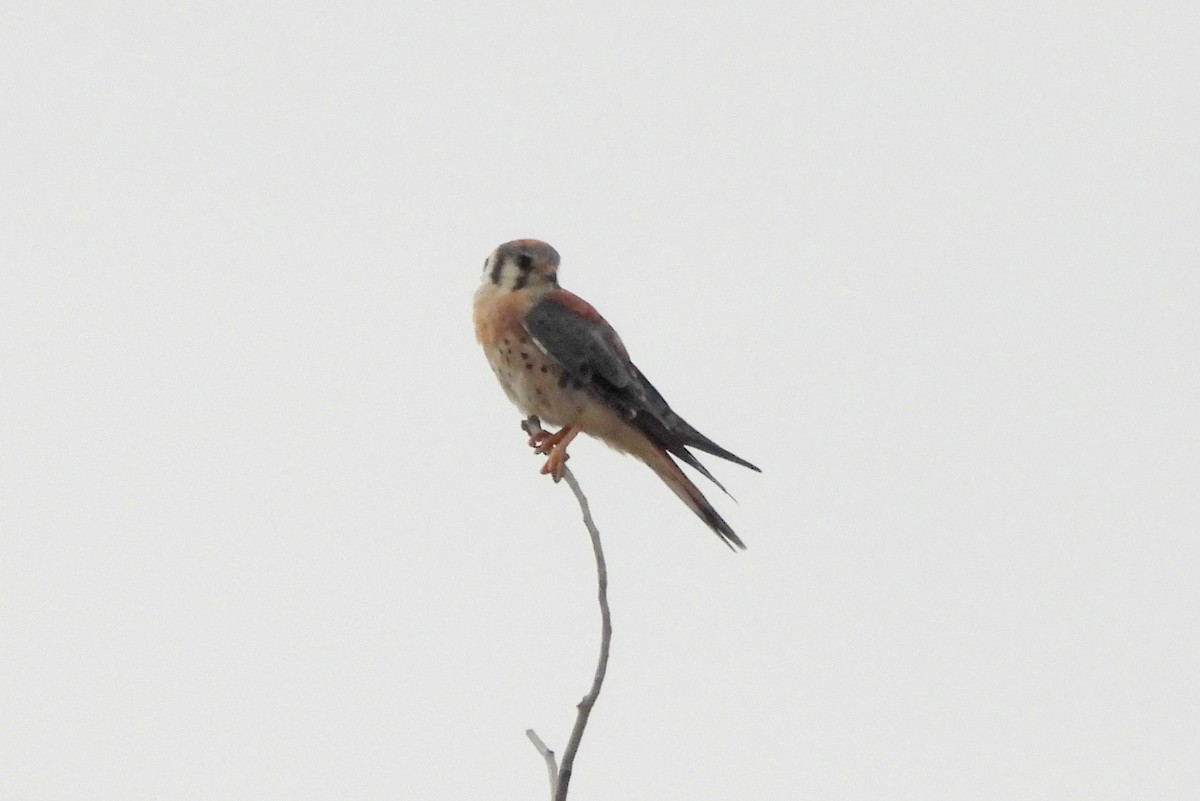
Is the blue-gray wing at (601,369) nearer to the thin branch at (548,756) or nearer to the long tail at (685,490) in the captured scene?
the long tail at (685,490)

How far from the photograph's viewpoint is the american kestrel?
621cm

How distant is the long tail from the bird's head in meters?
0.80

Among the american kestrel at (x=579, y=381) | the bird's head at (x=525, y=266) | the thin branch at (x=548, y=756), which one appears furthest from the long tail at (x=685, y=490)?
the thin branch at (x=548, y=756)

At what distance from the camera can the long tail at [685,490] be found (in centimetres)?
601

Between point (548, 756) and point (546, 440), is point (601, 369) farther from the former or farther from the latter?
point (548, 756)

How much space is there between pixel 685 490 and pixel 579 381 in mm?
574

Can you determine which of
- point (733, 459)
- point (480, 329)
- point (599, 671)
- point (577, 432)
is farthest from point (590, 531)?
point (480, 329)

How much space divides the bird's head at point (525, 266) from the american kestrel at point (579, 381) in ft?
0.23

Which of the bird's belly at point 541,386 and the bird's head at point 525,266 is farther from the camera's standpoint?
the bird's head at point 525,266

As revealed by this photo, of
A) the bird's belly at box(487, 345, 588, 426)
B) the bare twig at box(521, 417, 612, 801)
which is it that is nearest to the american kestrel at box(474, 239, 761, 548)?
the bird's belly at box(487, 345, 588, 426)

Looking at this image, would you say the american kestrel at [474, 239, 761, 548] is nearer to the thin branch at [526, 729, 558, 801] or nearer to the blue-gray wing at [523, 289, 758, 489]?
the blue-gray wing at [523, 289, 758, 489]

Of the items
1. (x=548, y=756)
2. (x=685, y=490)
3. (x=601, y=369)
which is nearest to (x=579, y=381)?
(x=601, y=369)

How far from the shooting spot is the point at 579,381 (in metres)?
6.25

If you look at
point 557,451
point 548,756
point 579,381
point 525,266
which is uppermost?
point 525,266
